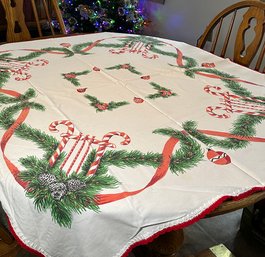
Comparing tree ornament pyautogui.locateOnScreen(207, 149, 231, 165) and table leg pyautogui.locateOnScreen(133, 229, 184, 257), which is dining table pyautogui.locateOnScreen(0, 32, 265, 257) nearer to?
tree ornament pyautogui.locateOnScreen(207, 149, 231, 165)

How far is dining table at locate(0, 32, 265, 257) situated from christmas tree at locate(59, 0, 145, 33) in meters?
1.83

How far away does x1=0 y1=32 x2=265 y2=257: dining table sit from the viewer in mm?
696

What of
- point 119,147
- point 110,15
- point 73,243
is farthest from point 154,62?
point 110,15

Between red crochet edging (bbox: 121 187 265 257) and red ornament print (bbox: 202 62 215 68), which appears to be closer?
red crochet edging (bbox: 121 187 265 257)

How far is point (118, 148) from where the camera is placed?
0.87 meters

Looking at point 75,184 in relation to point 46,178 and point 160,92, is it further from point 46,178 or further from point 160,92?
point 160,92

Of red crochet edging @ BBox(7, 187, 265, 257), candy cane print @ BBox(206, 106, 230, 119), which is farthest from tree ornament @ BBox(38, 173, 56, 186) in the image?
candy cane print @ BBox(206, 106, 230, 119)

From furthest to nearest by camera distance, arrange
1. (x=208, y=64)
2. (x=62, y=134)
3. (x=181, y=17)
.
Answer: (x=181, y=17)
(x=208, y=64)
(x=62, y=134)

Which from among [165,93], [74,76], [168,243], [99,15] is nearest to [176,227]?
[168,243]

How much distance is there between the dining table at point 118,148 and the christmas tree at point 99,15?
1828 millimetres

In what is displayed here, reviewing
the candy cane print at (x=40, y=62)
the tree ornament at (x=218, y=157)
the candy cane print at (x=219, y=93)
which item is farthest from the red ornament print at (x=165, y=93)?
the candy cane print at (x=40, y=62)

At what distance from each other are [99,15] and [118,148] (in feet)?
8.35

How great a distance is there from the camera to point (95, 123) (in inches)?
38.6

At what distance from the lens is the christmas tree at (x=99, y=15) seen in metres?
3.12
